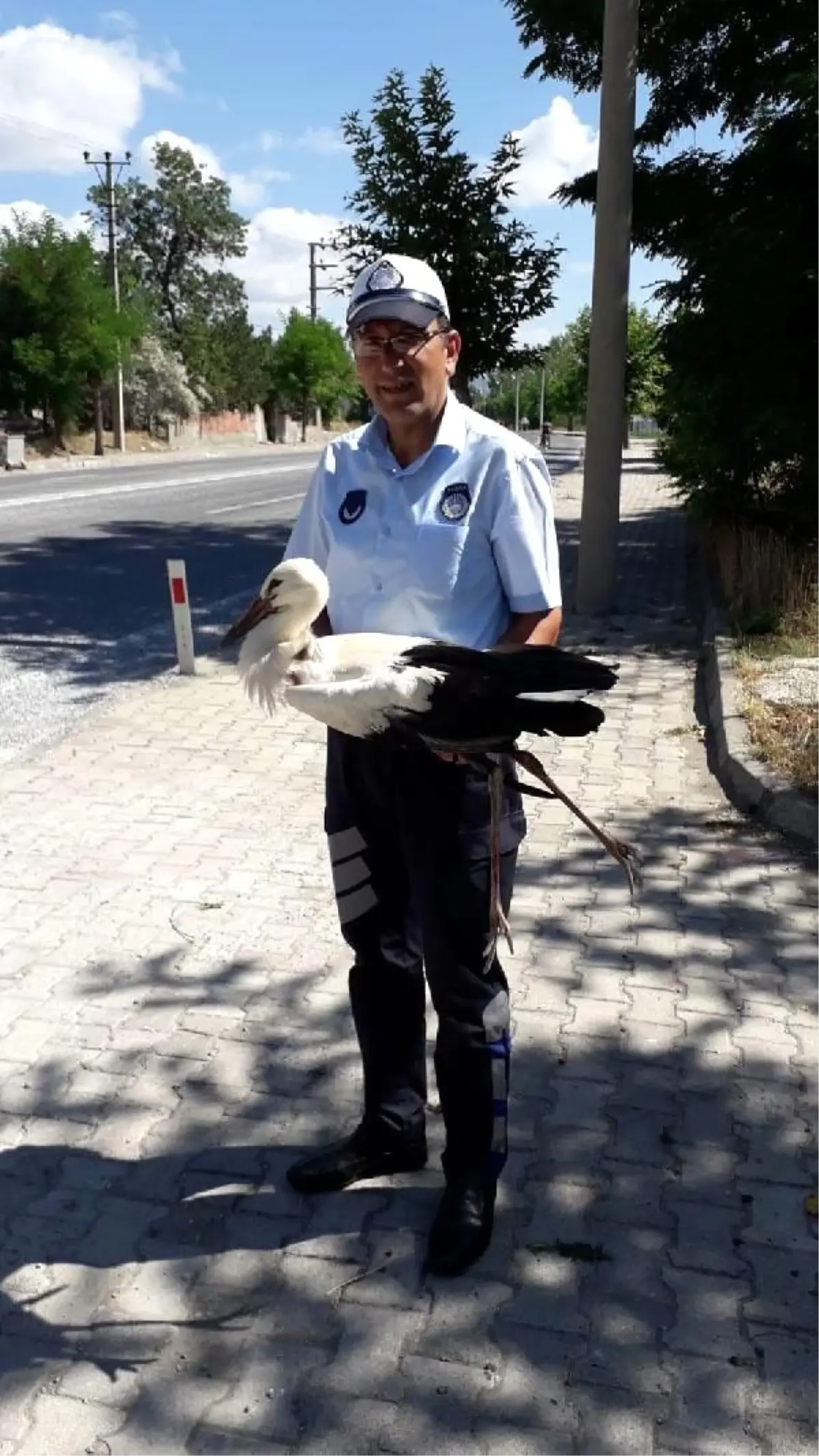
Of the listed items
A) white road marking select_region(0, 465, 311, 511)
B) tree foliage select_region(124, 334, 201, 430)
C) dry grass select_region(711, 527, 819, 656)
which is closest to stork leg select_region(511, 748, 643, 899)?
dry grass select_region(711, 527, 819, 656)

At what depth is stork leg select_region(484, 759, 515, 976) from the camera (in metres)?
2.68

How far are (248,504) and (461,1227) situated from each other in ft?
68.5

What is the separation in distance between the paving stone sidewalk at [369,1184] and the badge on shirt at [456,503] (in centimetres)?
175

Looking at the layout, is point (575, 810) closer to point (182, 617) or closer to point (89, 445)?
point (182, 617)

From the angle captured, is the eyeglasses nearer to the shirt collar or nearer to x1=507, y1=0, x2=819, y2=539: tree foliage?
the shirt collar

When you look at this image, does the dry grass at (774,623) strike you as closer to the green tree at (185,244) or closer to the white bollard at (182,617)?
the white bollard at (182,617)

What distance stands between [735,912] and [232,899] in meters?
2.07

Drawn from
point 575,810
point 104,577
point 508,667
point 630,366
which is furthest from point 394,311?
point 630,366

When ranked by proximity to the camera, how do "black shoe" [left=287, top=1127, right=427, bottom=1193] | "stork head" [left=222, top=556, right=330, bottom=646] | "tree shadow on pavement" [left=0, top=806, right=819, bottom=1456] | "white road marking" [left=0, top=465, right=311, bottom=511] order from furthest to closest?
"white road marking" [left=0, top=465, right=311, bottom=511] → "black shoe" [left=287, top=1127, right=427, bottom=1193] → "stork head" [left=222, top=556, right=330, bottom=646] → "tree shadow on pavement" [left=0, top=806, right=819, bottom=1456]

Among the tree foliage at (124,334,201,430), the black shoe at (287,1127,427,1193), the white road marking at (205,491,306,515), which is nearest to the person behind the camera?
the black shoe at (287,1127,427,1193)

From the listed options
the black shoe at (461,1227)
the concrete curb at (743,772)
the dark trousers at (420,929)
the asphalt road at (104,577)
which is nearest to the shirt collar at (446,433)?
the dark trousers at (420,929)

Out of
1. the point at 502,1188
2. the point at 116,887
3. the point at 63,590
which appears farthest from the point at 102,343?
the point at 502,1188

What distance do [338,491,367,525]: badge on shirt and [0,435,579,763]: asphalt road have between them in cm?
478

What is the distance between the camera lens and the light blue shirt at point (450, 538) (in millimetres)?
2623
